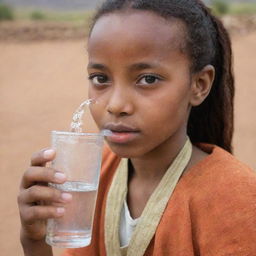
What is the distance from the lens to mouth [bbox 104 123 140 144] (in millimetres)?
1854

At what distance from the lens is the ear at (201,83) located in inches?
81.4

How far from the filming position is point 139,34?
187cm

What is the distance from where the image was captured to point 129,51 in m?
1.85

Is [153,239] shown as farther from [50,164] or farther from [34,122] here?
[34,122]

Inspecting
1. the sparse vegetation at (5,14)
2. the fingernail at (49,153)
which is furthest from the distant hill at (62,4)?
the fingernail at (49,153)

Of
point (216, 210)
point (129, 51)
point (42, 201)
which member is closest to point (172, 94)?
point (129, 51)

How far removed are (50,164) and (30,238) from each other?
0.40 m

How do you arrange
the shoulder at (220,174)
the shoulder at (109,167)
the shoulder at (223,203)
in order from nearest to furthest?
the shoulder at (223,203)
the shoulder at (220,174)
the shoulder at (109,167)

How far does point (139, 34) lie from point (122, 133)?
13.2 inches

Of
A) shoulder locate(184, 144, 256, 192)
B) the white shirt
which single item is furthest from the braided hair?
the white shirt

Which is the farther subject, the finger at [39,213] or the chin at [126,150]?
the chin at [126,150]

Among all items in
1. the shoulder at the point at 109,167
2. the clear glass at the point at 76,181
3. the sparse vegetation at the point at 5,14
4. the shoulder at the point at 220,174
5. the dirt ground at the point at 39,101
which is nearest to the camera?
the clear glass at the point at 76,181

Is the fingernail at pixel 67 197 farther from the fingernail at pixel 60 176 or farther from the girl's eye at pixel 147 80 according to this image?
the girl's eye at pixel 147 80

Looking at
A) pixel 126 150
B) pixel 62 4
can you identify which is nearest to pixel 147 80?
pixel 126 150
